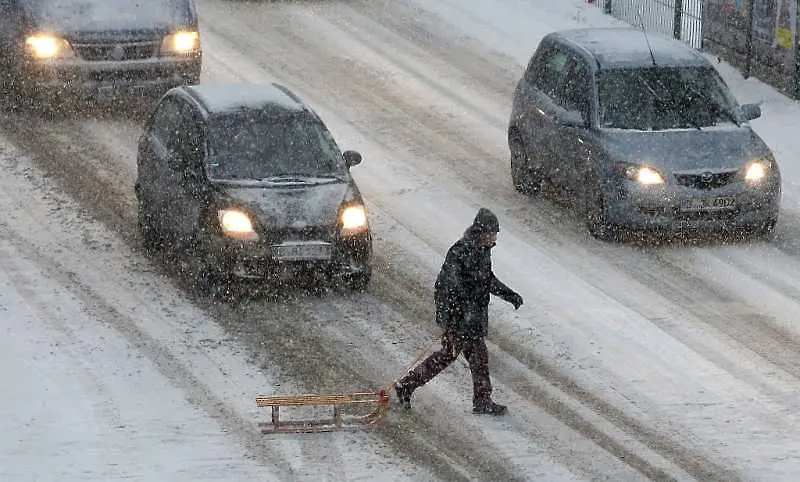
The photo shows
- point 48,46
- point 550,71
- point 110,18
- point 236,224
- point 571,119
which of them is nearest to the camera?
point 236,224

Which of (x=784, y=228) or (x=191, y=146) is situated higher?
(x=191, y=146)

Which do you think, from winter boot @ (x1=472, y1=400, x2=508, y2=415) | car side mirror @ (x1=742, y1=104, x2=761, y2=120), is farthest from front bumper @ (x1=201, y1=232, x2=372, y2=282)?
car side mirror @ (x1=742, y1=104, x2=761, y2=120)

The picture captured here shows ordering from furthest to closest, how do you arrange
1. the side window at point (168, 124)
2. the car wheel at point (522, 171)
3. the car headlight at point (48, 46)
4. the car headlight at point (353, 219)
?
1. the car headlight at point (48, 46)
2. the car wheel at point (522, 171)
3. the side window at point (168, 124)
4. the car headlight at point (353, 219)

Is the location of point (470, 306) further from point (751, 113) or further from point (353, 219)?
point (751, 113)

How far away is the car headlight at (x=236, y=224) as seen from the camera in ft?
51.8

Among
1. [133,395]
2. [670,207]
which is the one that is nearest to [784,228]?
[670,207]

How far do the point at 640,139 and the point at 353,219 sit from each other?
3473 mm

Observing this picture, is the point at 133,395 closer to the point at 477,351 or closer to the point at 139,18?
the point at 477,351

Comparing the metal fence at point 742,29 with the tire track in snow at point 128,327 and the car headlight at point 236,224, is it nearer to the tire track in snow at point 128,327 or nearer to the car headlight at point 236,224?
the tire track in snow at point 128,327

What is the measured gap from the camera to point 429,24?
28828 mm

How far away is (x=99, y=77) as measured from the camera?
867 inches

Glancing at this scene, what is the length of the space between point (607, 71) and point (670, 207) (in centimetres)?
193

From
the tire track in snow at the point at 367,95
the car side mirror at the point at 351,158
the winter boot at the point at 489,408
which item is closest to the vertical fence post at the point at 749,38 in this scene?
the tire track in snow at the point at 367,95

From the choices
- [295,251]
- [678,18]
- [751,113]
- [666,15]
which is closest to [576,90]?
[751,113]
